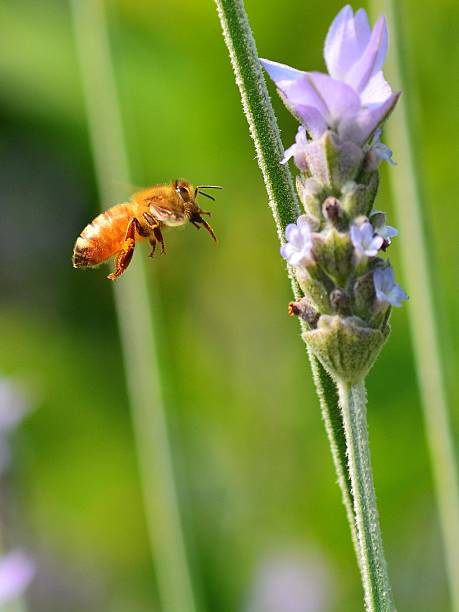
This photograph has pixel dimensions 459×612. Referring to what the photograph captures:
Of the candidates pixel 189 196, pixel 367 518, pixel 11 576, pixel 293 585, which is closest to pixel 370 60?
pixel 367 518

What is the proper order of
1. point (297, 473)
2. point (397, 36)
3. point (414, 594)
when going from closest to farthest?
point (397, 36), point (414, 594), point (297, 473)

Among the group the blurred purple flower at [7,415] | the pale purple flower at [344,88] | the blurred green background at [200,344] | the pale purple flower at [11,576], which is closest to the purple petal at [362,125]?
the pale purple flower at [344,88]

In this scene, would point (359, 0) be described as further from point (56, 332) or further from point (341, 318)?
point (341, 318)

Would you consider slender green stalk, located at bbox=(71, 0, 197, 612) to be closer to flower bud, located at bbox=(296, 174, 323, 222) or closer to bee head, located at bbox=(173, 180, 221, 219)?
bee head, located at bbox=(173, 180, 221, 219)

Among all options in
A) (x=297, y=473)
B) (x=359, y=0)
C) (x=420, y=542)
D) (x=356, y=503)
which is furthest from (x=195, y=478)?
(x=356, y=503)

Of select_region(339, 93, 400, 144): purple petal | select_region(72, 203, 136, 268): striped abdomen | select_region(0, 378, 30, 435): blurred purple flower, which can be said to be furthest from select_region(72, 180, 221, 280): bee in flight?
select_region(0, 378, 30, 435): blurred purple flower

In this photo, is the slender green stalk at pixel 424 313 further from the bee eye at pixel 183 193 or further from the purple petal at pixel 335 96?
the purple petal at pixel 335 96
